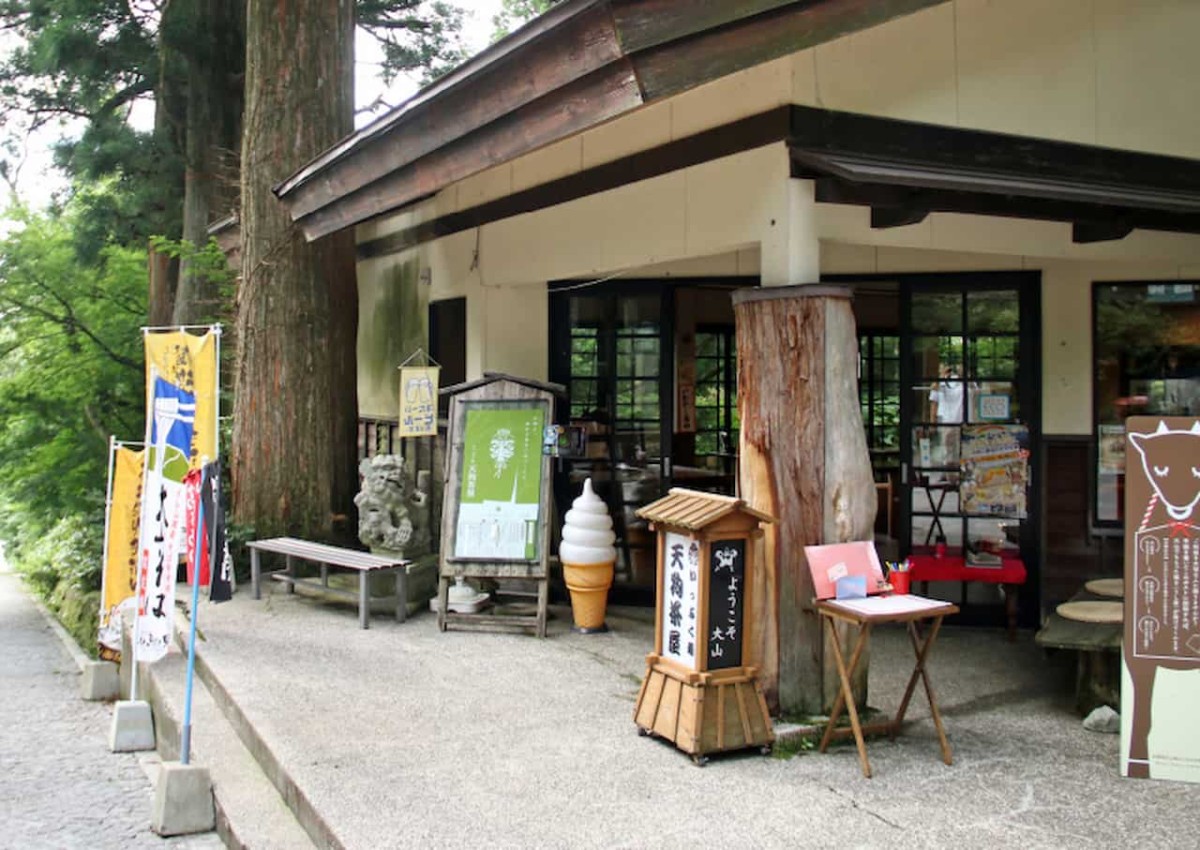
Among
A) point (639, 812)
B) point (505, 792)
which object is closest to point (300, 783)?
point (505, 792)

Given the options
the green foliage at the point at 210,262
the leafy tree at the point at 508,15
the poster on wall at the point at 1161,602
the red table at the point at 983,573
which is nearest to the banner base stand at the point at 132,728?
the red table at the point at 983,573

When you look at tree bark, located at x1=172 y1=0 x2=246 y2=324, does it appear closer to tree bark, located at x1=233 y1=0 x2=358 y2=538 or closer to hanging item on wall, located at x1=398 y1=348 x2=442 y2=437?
tree bark, located at x1=233 y1=0 x2=358 y2=538

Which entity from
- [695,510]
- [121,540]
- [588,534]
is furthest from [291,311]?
[695,510]

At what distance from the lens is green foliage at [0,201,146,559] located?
43.4ft

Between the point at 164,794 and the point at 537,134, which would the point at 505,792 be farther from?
the point at 537,134

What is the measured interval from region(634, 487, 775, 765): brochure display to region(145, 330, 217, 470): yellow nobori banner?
226 centimetres

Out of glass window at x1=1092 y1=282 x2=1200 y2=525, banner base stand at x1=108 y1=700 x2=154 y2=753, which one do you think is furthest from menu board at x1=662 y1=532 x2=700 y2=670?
glass window at x1=1092 y1=282 x2=1200 y2=525

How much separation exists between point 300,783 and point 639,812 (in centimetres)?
142

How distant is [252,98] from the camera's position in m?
9.17

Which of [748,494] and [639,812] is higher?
[748,494]

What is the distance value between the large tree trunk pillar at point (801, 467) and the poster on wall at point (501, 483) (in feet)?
7.88

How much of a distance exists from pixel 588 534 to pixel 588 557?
0.15 m

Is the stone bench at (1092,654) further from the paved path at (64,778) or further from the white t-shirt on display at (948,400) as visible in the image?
the paved path at (64,778)

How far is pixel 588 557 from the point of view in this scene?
6.75 meters
